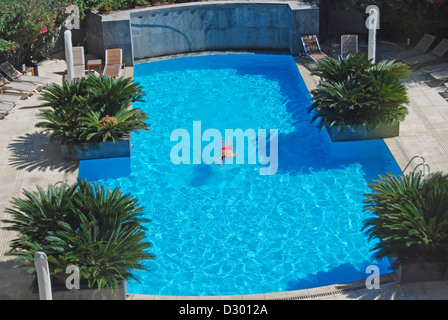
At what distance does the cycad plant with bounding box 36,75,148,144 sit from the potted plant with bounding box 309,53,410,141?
4.60 m

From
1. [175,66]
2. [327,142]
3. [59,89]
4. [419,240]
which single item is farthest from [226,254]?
[175,66]

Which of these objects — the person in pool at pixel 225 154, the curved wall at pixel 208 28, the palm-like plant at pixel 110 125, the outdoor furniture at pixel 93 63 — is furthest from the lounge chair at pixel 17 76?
the person in pool at pixel 225 154

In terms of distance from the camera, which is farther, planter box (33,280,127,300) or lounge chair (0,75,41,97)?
lounge chair (0,75,41,97)

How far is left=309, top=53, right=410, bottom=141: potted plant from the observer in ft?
55.4

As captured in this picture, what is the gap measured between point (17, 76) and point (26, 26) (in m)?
1.50

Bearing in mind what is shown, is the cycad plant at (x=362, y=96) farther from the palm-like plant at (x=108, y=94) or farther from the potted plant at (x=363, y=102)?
the palm-like plant at (x=108, y=94)

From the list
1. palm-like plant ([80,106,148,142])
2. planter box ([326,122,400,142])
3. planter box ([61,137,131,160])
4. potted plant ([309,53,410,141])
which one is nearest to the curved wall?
potted plant ([309,53,410,141])

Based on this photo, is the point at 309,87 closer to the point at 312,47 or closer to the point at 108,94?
the point at 312,47

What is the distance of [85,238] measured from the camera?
11680 mm

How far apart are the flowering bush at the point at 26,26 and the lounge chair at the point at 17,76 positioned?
494mm

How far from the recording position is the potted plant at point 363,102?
55.4ft

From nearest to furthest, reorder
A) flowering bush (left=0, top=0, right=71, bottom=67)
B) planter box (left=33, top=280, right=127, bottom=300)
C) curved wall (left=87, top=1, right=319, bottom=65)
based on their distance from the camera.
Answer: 1. planter box (left=33, top=280, right=127, bottom=300)
2. flowering bush (left=0, top=0, right=71, bottom=67)
3. curved wall (left=87, top=1, right=319, bottom=65)

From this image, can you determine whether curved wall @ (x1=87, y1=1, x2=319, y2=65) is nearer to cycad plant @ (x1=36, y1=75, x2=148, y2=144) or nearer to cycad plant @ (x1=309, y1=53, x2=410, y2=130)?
cycad plant @ (x1=36, y1=75, x2=148, y2=144)
